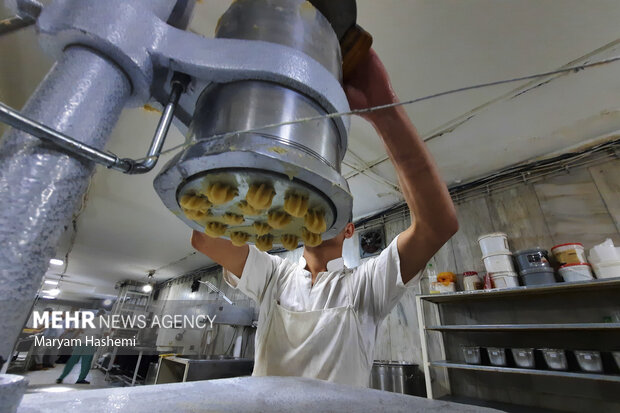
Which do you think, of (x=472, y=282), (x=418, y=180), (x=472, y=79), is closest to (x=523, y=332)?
(x=472, y=282)

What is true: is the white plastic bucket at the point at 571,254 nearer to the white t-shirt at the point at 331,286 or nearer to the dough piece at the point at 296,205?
the white t-shirt at the point at 331,286

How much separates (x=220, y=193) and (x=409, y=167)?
1.73ft

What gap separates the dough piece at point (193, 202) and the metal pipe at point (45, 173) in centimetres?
13

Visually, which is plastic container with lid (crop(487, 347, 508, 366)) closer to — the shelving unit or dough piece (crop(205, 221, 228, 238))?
the shelving unit

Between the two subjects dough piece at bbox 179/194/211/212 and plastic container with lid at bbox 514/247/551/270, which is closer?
dough piece at bbox 179/194/211/212

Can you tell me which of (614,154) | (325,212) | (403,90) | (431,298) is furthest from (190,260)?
(614,154)

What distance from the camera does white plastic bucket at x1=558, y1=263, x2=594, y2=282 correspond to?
1761mm

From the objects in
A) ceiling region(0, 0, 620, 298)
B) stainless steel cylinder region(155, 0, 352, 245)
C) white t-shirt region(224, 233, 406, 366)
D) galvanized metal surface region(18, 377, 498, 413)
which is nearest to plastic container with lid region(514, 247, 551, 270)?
ceiling region(0, 0, 620, 298)

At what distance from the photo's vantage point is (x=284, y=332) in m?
1.16

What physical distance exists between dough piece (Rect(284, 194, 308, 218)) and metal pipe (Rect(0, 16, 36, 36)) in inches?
17.3

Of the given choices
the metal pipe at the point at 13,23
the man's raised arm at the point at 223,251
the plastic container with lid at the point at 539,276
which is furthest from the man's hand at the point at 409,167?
the plastic container with lid at the point at 539,276

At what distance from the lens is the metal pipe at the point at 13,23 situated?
39 centimetres

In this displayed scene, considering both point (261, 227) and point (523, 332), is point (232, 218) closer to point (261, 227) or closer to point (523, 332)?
point (261, 227)

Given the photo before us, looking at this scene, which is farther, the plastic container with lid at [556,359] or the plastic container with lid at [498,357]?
the plastic container with lid at [498,357]
